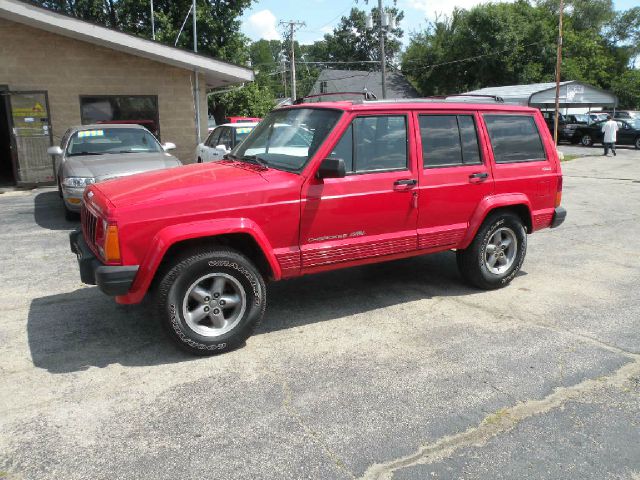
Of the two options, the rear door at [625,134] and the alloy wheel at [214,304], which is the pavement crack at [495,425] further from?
the rear door at [625,134]

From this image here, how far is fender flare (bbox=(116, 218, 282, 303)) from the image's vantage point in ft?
12.8

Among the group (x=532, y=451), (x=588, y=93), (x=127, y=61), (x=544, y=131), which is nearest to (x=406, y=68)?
(x=588, y=93)

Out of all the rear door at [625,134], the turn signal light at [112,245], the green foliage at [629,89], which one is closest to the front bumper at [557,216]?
the turn signal light at [112,245]

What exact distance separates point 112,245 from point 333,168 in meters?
1.68

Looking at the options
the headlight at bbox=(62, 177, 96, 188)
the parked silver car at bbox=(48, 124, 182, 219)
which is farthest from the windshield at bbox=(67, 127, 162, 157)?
the headlight at bbox=(62, 177, 96, 188)

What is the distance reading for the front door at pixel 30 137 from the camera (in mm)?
13648

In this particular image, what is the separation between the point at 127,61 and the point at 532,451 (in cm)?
1418

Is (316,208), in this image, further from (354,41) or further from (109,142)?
(354,41)

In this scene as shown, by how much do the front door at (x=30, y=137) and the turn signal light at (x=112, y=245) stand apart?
11591mm

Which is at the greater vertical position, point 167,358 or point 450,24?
point 450,24

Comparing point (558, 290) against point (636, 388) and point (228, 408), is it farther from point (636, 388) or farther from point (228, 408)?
point (228, 408)

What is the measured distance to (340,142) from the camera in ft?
15.0

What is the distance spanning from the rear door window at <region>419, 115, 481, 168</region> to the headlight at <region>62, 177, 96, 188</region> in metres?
5.34

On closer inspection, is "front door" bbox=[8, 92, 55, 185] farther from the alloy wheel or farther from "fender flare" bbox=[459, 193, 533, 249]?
"fender flare" bbox=[459, 193, 533, 249]
